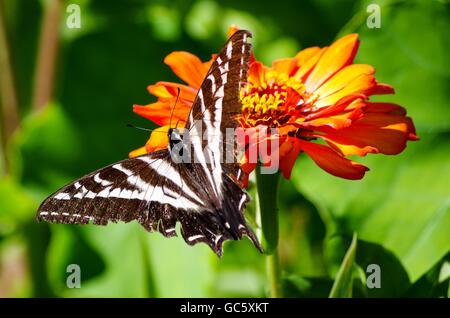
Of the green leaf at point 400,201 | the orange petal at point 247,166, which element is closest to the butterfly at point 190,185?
the orange petal at point 247,166

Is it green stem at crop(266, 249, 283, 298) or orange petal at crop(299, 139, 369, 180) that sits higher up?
orange petal at crop(299, 139, 369, 180)

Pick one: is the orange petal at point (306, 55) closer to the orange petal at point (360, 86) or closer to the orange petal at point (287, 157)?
the orange petal at point (360, 86)

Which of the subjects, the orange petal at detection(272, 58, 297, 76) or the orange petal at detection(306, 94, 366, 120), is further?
the orange petal at detection(272, 58, 297, 76)

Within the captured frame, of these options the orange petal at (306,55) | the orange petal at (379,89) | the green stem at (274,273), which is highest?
the orange petal at (306,55)

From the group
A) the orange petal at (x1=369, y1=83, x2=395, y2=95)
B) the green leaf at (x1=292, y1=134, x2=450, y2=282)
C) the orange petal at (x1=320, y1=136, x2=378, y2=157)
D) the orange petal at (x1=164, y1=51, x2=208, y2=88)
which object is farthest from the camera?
the green leaf at (x1=292, y1=134, x2=450, y2=282)

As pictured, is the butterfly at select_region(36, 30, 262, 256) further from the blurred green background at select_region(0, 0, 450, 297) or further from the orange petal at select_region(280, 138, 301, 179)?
the blurred green background at select_region(0, 0, 450, 297)

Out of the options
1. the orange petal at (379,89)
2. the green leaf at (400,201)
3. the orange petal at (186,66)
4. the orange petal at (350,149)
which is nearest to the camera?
the orange petal at (350,149)

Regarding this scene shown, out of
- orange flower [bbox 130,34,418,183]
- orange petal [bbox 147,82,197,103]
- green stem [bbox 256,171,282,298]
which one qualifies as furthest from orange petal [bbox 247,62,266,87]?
green stem [bbox 256,171,282,298]
